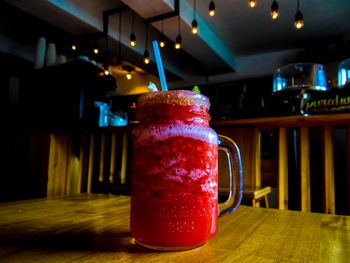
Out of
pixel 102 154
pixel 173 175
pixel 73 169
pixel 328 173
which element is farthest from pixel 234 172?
pixel 73 169

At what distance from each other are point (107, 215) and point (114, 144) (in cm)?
186

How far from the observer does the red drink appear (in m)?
0.41

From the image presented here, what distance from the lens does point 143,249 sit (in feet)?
1.37

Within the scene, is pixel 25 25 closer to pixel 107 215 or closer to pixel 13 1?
pixel 13 1

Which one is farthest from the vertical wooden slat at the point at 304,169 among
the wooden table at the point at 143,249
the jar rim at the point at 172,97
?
the jar rim at the point at 172,97

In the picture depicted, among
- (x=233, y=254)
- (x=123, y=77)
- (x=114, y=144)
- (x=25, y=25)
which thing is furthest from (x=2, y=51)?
(x=233, y=254)

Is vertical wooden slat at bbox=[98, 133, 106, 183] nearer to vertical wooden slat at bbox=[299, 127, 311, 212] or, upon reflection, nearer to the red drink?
vertical wooden slat at bbox=[299, 127, 311, 212]

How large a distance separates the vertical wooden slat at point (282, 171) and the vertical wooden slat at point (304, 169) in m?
0.11

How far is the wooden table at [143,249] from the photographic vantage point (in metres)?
0.38

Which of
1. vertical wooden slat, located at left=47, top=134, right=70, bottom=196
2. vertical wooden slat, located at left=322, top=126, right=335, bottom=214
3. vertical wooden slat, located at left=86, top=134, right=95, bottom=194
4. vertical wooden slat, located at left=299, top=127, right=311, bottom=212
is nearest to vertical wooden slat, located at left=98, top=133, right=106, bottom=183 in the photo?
vertical wooden slat, located at left=86, top=134, right=95, bottom=194

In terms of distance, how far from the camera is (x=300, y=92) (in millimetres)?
1877

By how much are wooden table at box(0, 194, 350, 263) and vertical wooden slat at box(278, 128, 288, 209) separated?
3.70 ft

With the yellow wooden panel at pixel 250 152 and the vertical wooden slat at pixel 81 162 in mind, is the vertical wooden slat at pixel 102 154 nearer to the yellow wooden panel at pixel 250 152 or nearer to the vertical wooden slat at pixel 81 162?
the vertical wooden slat at pixel 81 162

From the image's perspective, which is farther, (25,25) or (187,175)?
(25,25)
